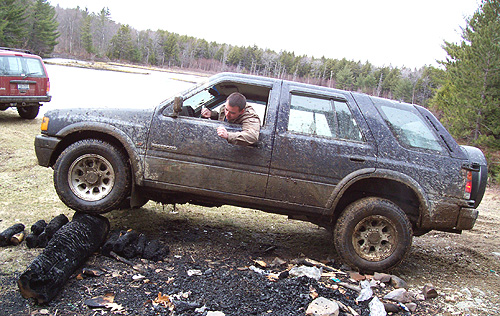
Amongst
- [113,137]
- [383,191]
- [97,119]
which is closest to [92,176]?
[113,137]

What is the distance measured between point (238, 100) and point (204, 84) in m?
0.65

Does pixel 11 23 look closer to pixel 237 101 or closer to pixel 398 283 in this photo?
pixel 237 101

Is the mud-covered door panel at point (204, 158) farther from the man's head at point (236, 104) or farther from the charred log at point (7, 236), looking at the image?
the charred log at point (7, 236)

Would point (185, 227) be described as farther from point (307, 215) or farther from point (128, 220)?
point (307, 215)

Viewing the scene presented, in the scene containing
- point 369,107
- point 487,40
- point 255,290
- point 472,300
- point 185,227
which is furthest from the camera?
point 487,40

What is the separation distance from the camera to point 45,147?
172 inches

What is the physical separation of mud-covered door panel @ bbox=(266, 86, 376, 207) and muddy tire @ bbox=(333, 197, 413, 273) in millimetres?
403

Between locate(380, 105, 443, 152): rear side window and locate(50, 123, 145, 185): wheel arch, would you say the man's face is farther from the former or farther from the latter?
locate(380, 105, 443, 152): rear side window

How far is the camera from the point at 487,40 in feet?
57.4

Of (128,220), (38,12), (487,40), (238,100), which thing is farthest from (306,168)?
(38,12)

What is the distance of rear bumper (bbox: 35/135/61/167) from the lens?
438 centimetres

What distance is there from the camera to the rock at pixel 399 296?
3723mm

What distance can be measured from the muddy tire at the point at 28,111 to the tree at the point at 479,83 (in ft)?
63.9

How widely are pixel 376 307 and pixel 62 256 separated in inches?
121
